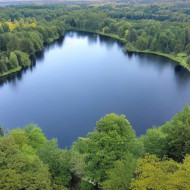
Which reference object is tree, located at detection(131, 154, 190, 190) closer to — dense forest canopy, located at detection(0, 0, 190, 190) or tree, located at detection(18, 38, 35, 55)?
dense forest canopy, located at detection(0, 0, 190, 190)

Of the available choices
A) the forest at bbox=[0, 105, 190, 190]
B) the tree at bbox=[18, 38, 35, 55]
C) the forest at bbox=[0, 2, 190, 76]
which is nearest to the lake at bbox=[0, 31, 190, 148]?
the tree at bbox=[18, 38, 35, 55]

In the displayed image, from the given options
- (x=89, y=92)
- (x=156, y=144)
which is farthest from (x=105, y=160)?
(x=89, y=92)

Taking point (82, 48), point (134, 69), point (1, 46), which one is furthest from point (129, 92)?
point (1, 46)

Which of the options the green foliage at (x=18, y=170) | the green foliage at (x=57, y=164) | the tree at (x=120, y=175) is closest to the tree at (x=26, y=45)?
the green foliage at (x=57, y=164)

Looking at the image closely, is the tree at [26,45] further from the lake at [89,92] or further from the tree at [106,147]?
the tree at [106,147]

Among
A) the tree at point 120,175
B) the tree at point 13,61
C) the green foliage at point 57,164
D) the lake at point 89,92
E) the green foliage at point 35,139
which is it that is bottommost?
the lake at point 89,92

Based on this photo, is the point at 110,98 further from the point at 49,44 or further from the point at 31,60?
the point at 49,44

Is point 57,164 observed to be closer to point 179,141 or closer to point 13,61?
point 179,141
